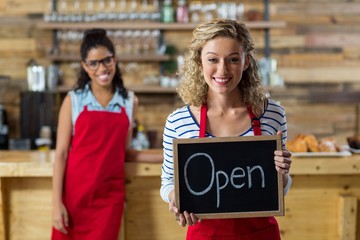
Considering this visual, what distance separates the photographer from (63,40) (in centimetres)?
491

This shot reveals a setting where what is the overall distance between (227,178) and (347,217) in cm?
138

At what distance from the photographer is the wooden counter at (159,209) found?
273 cm

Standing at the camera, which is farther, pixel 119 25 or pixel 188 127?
pixel 119 25

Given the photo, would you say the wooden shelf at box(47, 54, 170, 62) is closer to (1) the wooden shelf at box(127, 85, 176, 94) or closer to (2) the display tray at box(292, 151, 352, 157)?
(1) the wooden shelf at box(127, 85, 176, 94)

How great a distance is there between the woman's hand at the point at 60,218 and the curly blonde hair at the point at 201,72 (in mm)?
1047

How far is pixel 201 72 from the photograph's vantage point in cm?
168

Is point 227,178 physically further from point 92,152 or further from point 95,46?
point 95,46

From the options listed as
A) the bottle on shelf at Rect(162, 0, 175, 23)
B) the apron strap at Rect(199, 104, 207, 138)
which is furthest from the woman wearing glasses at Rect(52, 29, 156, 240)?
the bottle on shelf at Rect(162, 0, 175, 23)

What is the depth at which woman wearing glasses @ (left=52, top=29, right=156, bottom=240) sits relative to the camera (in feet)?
8.07

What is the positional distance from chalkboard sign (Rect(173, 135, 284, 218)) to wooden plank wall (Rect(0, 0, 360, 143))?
139 inches

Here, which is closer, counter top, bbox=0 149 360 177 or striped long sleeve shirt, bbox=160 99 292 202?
striped long sleeve shirt, bbox=160 99 292 202

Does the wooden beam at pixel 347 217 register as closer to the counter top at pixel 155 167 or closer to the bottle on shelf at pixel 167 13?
the counter top at pixel 155 167

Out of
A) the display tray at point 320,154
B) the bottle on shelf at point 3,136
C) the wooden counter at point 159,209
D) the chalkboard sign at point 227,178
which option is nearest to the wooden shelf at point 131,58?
the bottle on shelf at point 3,136

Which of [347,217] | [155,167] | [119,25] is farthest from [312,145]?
[119,25]
